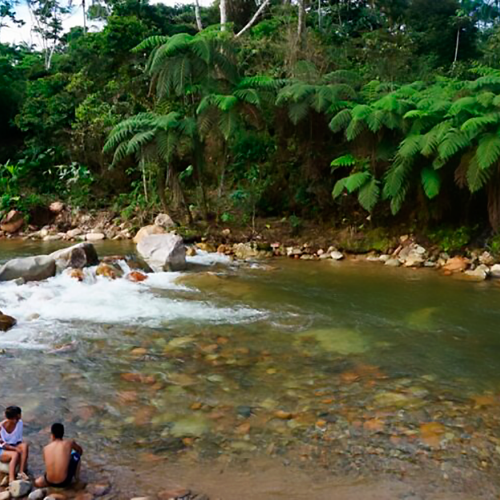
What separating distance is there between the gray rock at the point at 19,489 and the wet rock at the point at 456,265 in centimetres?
824

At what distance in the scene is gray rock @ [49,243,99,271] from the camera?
364 inches

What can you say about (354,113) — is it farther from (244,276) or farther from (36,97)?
(36,97)

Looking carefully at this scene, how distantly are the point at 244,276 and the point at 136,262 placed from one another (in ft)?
6.68

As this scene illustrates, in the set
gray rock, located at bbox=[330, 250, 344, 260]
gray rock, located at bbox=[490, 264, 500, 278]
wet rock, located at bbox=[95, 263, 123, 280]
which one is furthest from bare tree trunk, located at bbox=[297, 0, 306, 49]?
wet rock, located at bbox=[95, 263, 123, 280]

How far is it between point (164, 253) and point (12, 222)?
6.64m

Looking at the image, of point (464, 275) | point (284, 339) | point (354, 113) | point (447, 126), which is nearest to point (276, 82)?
point (354, 113)

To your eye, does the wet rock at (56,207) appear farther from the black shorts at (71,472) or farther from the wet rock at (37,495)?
the wet rock at (37,495)

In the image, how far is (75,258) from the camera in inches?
367

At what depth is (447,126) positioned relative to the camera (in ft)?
30.8

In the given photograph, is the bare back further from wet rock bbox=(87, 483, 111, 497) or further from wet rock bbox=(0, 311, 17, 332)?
wet rock bbox=(0, 311, 17, 332)

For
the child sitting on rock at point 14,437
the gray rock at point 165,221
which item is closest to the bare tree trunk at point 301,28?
the gray rock at point 165,221

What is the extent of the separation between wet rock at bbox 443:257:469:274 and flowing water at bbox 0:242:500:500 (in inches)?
44.9

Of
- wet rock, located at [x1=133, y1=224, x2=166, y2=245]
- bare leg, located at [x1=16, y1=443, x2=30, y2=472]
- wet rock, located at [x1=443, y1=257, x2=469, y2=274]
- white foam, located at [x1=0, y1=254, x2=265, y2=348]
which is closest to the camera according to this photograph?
bare leg, located at [x1=16, y1=443, x2=30, y2=472]

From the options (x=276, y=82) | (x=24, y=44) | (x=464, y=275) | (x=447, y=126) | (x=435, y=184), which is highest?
(x=24, y=44)
